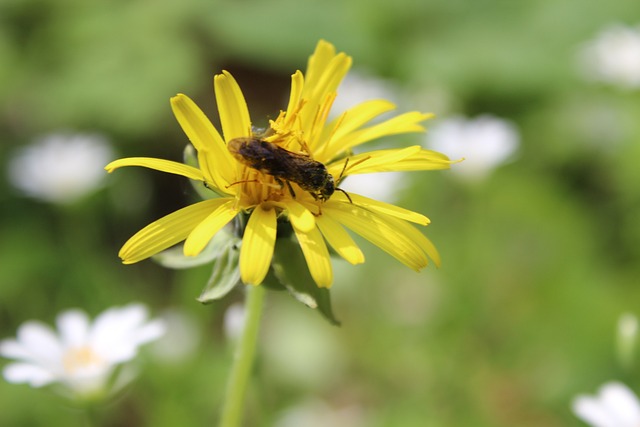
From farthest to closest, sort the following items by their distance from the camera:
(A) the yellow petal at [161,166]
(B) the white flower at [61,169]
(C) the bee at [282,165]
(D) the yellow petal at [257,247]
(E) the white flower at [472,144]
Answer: (B) the white flower at [61,169], (E) the white flower at [472,144], (C) the bee at [282,165], (A) the yellow petal at [161,166], (D) the yellow petal at [257,247]

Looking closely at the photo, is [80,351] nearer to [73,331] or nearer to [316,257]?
[73,331]

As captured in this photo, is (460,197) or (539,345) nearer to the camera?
(539,345)

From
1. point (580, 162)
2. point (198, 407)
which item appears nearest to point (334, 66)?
point (198, 407)

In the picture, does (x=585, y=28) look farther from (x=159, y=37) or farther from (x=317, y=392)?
(x=317, y=392)

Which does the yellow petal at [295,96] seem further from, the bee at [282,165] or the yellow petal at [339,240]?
the yellow petal at [339,240]

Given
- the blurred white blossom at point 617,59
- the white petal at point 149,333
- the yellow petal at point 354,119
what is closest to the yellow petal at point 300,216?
the yellow petal at point 354,119

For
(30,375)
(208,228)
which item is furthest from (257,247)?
(30,375)

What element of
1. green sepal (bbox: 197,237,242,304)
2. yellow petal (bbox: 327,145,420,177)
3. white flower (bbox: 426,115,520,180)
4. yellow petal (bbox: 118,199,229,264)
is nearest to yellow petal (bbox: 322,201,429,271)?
yellow petal (bbox: 327,145,420,177)
